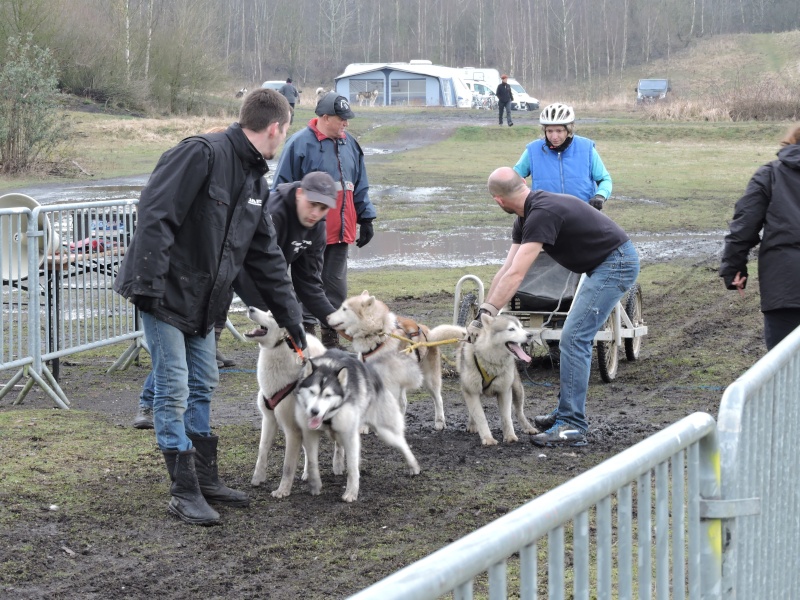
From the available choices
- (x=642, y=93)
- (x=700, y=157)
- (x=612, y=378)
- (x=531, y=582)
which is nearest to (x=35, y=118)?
(x=700, y=157)

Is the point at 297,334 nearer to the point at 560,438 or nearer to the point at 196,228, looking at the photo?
the point at 196,228

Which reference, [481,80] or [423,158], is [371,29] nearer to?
[481,80]

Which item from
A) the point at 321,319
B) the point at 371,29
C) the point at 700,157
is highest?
the point at 371,29

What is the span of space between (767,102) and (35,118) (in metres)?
29.3

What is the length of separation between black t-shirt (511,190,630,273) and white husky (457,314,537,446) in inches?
24.5

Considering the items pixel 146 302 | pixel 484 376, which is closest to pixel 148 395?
pixel 484 376

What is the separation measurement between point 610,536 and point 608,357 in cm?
683

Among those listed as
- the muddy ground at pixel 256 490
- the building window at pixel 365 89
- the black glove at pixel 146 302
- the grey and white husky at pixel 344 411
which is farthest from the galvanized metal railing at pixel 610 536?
the building window at pixel 365 89

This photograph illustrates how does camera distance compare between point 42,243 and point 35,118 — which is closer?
point 42,243

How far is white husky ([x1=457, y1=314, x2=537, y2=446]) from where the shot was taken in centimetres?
703

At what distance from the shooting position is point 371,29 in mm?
98438

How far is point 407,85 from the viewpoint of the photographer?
227 ft

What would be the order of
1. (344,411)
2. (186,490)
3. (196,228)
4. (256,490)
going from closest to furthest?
1. (196,228)
2. (186,490)
3. (344,411)
4. (256,490)

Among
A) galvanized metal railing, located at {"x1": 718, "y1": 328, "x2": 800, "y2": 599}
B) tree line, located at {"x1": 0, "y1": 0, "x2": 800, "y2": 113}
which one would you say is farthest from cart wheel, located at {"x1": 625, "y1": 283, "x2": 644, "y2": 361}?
tree line, located at {"x1": 0, "y1": 0, "x2": 800, "y2": 113}
